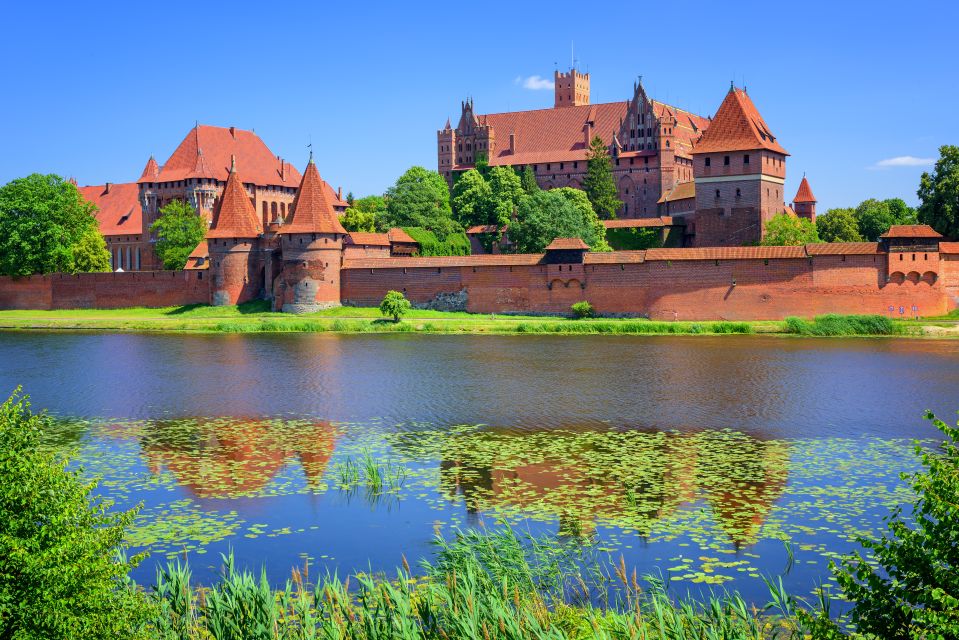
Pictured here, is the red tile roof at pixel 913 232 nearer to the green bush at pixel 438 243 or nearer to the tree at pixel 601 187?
the green bush at pixel 438 243

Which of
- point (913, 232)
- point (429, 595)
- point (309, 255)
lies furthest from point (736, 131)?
point (429, 595)

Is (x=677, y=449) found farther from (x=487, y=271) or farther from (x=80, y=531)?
(x=487, y=271)

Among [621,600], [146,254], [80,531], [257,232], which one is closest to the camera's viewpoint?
[80,531]

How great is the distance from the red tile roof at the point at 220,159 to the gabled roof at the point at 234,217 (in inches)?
656

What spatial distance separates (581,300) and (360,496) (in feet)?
93.9

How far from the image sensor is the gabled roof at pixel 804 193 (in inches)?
2293

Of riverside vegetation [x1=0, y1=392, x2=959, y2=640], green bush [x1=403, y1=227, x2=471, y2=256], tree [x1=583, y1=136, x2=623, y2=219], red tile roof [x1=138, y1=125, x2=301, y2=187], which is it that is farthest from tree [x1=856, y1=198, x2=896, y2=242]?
riverside vegetation [x1=0, y1=392, x2=959, y2=640]

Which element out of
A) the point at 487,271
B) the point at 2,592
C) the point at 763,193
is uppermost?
the point at 763,193

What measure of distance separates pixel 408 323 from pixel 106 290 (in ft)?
63.8

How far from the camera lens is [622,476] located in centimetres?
1287

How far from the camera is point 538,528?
10.5 meters

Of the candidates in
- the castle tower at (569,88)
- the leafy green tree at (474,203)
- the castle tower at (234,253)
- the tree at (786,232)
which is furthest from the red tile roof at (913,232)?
the castle tower at (569,88)

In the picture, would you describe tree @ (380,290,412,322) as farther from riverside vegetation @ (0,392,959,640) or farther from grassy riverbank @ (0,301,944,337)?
riverside vegetation @ (0,392,959,640)

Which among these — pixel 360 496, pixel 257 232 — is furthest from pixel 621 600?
pixel 257 232
